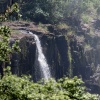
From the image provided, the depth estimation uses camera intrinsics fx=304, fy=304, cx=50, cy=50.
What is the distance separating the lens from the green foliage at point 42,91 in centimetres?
723

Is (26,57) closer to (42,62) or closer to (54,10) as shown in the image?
(42,62)

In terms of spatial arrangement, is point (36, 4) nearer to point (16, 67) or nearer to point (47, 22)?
point (47, 22)

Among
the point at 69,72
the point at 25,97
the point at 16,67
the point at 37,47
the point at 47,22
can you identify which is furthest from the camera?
the point at 47,22

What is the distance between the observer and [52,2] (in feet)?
122

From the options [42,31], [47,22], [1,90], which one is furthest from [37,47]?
[1,90]

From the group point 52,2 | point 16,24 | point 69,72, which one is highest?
point 52,2

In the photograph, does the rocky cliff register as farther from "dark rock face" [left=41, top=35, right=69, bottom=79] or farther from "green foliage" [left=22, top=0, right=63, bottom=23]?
"green foliage" [left=22, top=0, right=63, bottom=23]

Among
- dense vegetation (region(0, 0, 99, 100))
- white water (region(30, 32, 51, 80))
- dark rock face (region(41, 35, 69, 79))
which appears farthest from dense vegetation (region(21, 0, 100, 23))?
dense vegetation (region(0, 0, 99, 100))

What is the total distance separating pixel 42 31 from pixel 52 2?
865cm

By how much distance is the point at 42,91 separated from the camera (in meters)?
7.89

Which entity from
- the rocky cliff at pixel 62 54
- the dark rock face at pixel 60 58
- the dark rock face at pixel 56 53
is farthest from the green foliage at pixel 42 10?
the dark rock face at pixel 56 53

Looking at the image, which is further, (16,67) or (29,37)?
(29,37)

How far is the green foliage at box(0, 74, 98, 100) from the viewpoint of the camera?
285 inches

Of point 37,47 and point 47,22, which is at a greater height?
point 47,22
